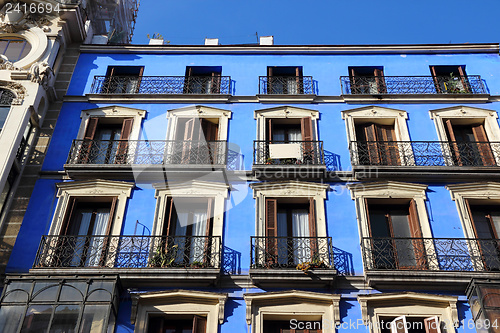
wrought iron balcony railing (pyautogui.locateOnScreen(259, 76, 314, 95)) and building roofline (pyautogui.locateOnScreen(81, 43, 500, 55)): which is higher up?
building roofline (pyautogui.locateOnScreen(81, 43, 500, 55))

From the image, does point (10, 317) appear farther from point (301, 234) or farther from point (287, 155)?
point (287, 155)

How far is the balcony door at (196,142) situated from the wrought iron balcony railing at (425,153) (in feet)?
13.5

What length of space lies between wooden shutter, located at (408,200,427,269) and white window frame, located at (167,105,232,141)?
584cm

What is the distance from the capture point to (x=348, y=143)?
1596 centimetres

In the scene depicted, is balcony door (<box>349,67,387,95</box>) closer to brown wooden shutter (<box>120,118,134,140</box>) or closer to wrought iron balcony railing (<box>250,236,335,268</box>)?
wrought iron balcony railing (<box>250,236,335,268</box>)

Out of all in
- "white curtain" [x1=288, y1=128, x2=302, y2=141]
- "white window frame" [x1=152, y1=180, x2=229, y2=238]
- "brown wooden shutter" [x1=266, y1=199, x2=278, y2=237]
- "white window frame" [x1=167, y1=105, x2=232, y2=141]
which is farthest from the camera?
"white curtain" [x1=288, y1=128, x2=302, y2=141]

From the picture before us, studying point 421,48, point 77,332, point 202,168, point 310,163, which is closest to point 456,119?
point 421,48

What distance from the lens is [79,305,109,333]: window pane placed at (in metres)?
11.4

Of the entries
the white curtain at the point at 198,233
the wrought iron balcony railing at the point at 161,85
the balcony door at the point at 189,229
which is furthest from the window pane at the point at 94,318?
the wrought iron balcony railing at the point at 161,85

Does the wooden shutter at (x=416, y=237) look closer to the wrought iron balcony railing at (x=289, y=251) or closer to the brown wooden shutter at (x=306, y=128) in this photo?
the wrought iron balcony railing at (x=289, y=251)

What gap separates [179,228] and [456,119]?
9147mm

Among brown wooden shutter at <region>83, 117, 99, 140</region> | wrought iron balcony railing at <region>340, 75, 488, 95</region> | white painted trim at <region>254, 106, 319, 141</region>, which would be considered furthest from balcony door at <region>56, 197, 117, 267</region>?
wrought iron balcony railing at <region>340, 75, 488, 95</region>

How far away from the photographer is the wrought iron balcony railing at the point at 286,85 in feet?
58.1

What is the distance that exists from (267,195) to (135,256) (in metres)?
3.85
